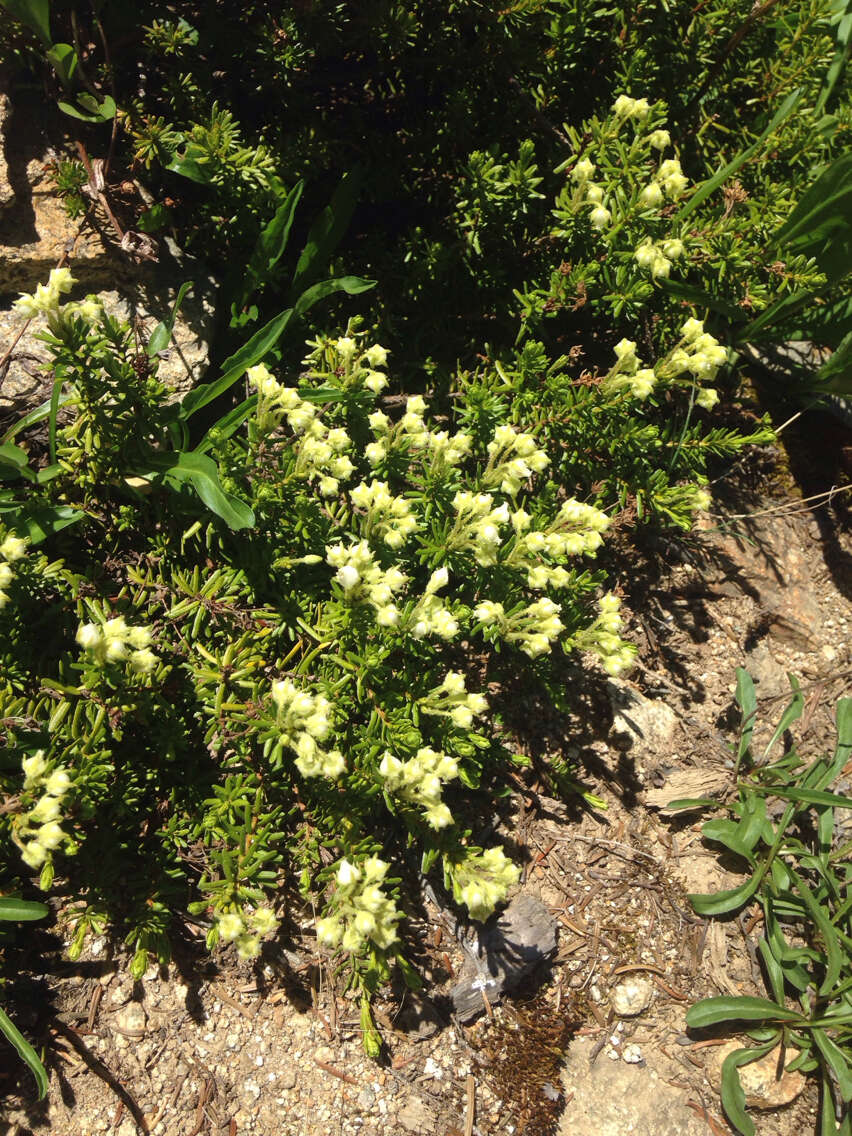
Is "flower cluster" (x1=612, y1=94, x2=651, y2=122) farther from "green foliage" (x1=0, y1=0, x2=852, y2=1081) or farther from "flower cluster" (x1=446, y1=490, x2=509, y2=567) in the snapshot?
"flower cluster" (x1=446, y1=490, x2=509, y2=567)

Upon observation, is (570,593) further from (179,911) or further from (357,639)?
(179,911)

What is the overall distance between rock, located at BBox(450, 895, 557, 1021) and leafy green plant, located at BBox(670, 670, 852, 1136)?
0.68m

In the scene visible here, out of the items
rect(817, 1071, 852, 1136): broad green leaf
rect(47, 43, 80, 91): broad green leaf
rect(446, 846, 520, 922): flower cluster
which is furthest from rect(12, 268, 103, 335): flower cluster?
rect(817, 1071, 852, 1136): broad green leaf

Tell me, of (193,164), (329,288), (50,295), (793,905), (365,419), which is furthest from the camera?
(793,905)

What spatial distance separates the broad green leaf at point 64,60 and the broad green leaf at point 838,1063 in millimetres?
4581

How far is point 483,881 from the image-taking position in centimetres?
229

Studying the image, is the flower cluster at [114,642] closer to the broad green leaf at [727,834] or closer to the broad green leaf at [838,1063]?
the broad green leaf at [727,834]

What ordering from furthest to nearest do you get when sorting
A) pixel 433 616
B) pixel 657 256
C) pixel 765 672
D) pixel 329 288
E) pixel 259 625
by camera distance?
pixel 765 672 → pixel 329 288 → pixel 259 625 → pixel 657 256 → pixel 433 616

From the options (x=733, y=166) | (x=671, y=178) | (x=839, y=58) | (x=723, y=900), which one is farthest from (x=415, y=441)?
(x=839, y=58)

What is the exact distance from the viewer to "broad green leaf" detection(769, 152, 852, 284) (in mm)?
3098

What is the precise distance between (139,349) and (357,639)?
148 cm

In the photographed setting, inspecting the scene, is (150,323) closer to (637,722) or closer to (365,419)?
(365,419)

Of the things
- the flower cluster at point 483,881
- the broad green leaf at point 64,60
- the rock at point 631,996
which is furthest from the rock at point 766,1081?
the broad green leaf at point 64,60

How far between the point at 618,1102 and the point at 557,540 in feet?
7.19
